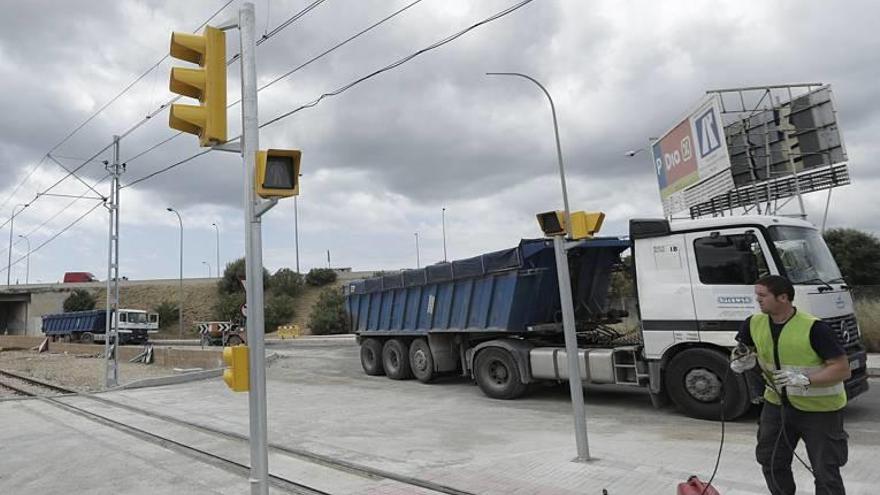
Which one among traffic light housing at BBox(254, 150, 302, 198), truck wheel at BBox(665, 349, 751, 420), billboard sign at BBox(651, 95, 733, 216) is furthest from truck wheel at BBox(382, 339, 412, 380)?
billboard sign at BBox(651, 95, 733, 216)

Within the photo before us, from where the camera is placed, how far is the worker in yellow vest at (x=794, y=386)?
12.0ft

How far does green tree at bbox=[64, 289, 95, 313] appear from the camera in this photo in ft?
226

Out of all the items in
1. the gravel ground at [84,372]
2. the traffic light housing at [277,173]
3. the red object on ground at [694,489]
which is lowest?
the red object on ground at [694,489]

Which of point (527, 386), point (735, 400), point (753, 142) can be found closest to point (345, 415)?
point (527, 386)

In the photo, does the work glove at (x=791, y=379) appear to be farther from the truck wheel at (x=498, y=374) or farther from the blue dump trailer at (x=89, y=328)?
the blue dump trailer at (x=89, y=328)

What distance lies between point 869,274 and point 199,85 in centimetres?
4447

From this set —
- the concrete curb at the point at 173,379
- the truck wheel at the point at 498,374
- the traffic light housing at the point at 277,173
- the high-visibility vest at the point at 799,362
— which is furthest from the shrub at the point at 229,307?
the high-visibility vest at the point at 799,362

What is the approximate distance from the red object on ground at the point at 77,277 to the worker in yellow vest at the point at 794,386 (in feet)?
309

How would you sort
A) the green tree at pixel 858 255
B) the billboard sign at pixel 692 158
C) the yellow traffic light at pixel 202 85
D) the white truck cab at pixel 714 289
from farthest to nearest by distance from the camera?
the green tree at pixel 858 255
the billboard sign at pixel 692 158
the white truck cab at pixel 714 289
the yellow traffic light at pixel 202 85

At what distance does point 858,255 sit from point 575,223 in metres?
41.3

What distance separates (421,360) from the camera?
13.8 meters

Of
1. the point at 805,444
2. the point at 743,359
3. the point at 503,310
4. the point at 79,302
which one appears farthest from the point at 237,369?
the point at 79,302

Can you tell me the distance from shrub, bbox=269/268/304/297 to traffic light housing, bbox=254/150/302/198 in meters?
63.9

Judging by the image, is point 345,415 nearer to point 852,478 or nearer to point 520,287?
point 520,287
